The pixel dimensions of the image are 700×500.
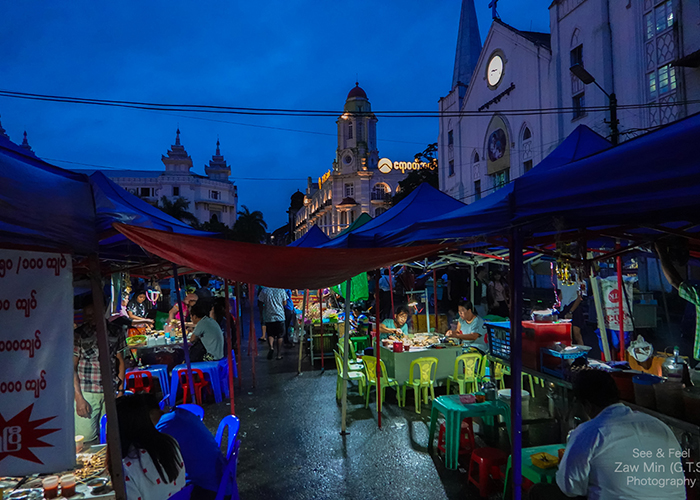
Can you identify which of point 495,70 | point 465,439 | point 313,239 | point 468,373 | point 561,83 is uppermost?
point 495,70

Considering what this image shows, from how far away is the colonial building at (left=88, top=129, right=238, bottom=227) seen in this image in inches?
2368

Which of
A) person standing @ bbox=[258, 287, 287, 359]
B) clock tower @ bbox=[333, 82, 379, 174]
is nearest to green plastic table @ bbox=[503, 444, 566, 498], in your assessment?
person standing @ bbox=[258, 287, 287, 359]

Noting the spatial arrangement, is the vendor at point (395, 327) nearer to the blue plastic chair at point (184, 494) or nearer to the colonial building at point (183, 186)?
the blue plastic chair at point (184, 494)

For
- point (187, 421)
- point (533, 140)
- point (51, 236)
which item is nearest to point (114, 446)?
point (187, 421)

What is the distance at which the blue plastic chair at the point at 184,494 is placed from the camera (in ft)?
9.74

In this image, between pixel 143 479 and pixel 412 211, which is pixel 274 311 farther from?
pixel 143 479

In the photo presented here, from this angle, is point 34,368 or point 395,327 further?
point 395,327

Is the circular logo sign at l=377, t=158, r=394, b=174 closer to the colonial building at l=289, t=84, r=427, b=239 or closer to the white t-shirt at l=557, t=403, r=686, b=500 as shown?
the colonial building at l=289, t=84, r=427, b=239

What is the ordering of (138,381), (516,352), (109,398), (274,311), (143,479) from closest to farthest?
(109,398), (143,479), (516,352), (138,381), (274,311)

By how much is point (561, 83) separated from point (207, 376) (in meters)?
20.7

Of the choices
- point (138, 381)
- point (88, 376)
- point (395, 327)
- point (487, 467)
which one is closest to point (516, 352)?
point (487, 467)

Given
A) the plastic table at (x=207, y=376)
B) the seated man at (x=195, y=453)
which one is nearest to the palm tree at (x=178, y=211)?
the plastic table at (x=207, y=376)

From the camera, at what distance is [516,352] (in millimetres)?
3752

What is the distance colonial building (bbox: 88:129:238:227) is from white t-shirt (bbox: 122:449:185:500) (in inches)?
2248
